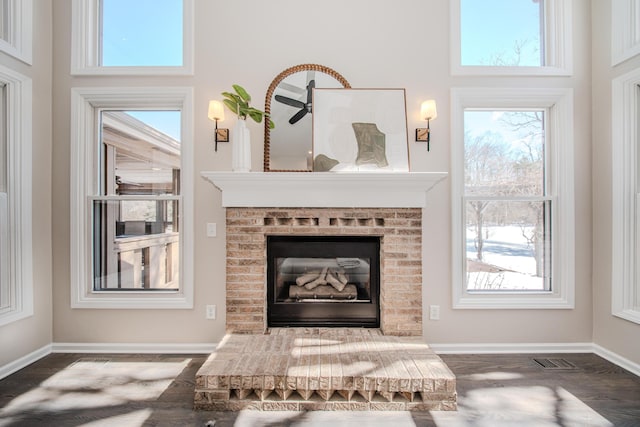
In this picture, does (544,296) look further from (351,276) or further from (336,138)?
(336,138)

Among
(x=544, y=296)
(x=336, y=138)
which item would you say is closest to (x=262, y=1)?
(x=336, y=138)

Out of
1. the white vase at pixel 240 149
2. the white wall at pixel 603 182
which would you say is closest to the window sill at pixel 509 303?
the white wall at pixel 603 182

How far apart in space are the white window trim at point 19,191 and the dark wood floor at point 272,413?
0.56 metres

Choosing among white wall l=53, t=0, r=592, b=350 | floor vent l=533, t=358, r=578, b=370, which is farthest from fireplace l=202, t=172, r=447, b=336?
floor vent l=533, t=358, r=578, b=370

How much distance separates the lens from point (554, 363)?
2.49m

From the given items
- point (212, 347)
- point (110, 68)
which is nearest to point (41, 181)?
point (110, 68)

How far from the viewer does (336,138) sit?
8.47 feet

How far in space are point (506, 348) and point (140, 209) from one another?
11.0ft

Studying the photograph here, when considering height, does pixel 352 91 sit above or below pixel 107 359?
above

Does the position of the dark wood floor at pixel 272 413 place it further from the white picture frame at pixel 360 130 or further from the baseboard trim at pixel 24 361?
the white picture frame at pixel 360 130

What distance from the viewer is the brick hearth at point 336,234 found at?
8.29 feet

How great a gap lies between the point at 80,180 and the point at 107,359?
149 cm

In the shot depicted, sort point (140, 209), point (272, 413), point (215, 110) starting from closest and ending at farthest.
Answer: point (272, 413), point (215, 110), point (140, 209)

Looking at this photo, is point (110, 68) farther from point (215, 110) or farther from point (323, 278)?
point (323, 278)
